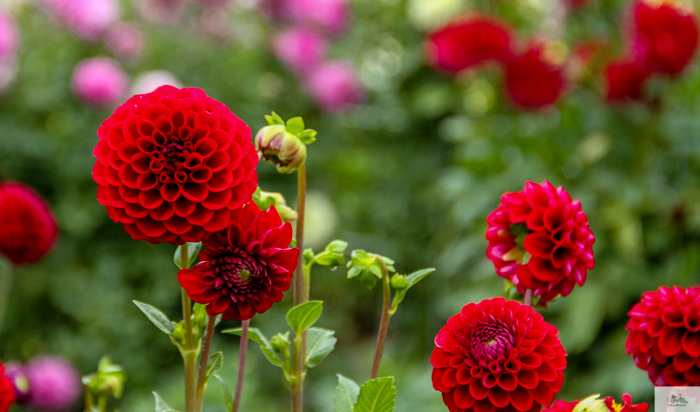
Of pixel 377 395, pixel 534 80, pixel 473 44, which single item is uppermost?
pixel 473 44

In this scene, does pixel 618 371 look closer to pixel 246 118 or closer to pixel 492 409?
pixel 492 409

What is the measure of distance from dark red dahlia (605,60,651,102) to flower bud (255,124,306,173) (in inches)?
45.1

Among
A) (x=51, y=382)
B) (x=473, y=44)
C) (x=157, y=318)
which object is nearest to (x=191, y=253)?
(x=157, y=318)

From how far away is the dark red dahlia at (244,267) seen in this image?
373 mm

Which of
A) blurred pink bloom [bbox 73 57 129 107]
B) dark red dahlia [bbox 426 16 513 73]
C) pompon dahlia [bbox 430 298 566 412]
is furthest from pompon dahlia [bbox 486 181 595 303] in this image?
blurred pink bloom [bbox 73 57 129 107]

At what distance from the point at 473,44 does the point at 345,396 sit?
52.0 inches

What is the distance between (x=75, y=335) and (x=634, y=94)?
1.45m

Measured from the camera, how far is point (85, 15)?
66.2 inches

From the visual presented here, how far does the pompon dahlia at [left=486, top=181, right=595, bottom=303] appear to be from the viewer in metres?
0.43

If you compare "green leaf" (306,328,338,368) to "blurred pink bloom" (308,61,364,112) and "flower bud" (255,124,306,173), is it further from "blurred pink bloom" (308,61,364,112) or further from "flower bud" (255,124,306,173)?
"blurred pink bloom" (308,61,364,112)

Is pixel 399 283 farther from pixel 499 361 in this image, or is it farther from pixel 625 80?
pixel 625 80

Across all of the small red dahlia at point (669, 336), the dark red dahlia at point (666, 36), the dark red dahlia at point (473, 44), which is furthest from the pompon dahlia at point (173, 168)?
the dark red dahlia at point (473, 44)

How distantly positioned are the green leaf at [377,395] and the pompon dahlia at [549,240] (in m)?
0.12

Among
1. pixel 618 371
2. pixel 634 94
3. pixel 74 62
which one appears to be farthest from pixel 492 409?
pixel 74 62
